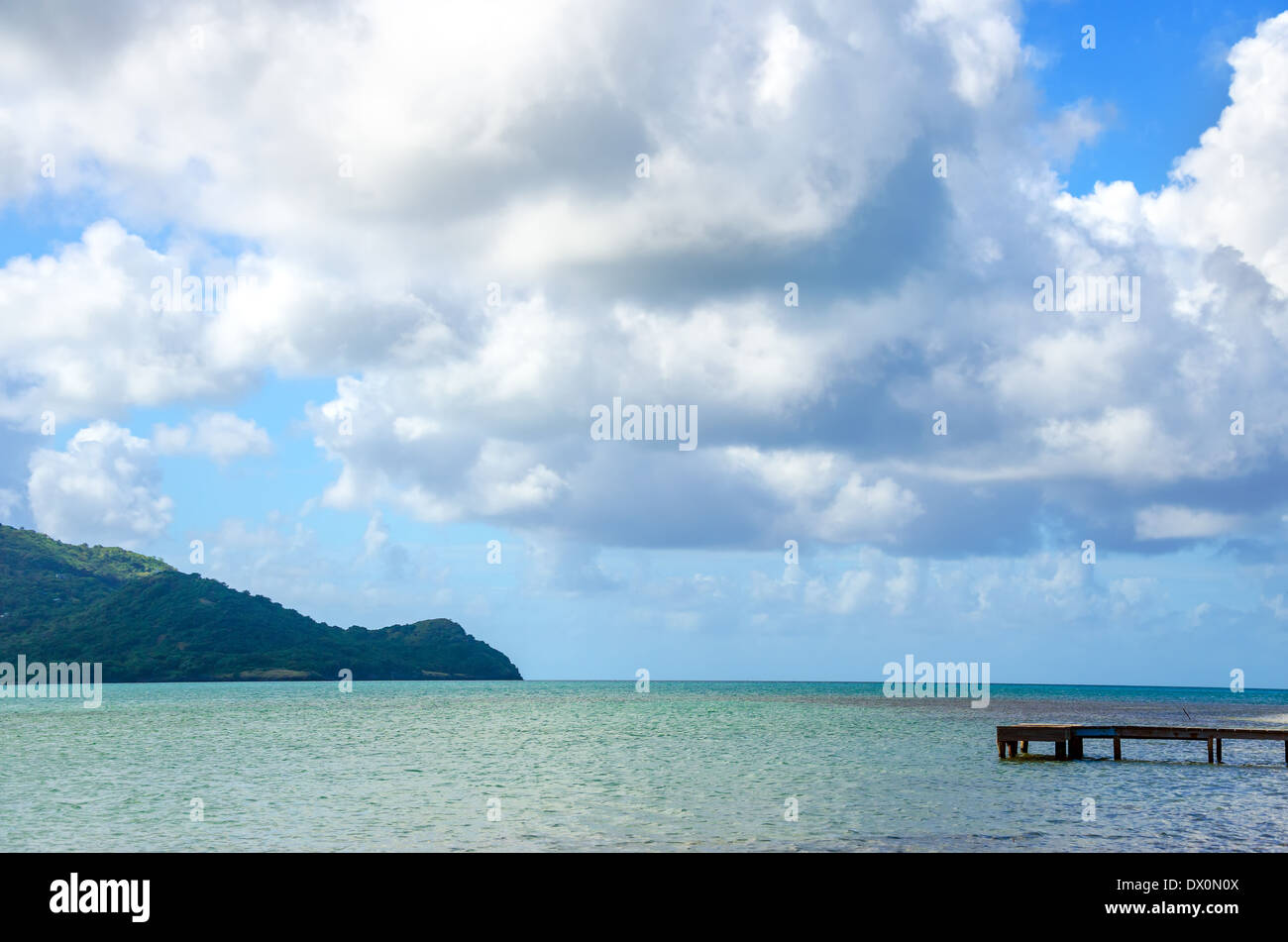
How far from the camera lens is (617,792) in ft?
135

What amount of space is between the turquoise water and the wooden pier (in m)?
1.45

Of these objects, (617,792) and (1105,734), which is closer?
(617,792)

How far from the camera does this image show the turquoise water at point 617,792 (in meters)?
30.9

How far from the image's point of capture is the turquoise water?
3089 centimetres

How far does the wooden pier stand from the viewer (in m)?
50.2

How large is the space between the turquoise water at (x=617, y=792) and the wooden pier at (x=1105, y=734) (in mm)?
1453

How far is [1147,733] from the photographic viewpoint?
5031 centimetres

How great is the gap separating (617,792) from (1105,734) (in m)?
28.5

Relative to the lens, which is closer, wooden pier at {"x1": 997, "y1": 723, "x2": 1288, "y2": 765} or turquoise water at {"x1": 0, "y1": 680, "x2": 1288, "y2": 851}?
turquoise water at {"x1": 0, "y1": 680, "x2": 1288, "y2": 851}

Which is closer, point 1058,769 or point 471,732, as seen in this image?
point 1058,769
